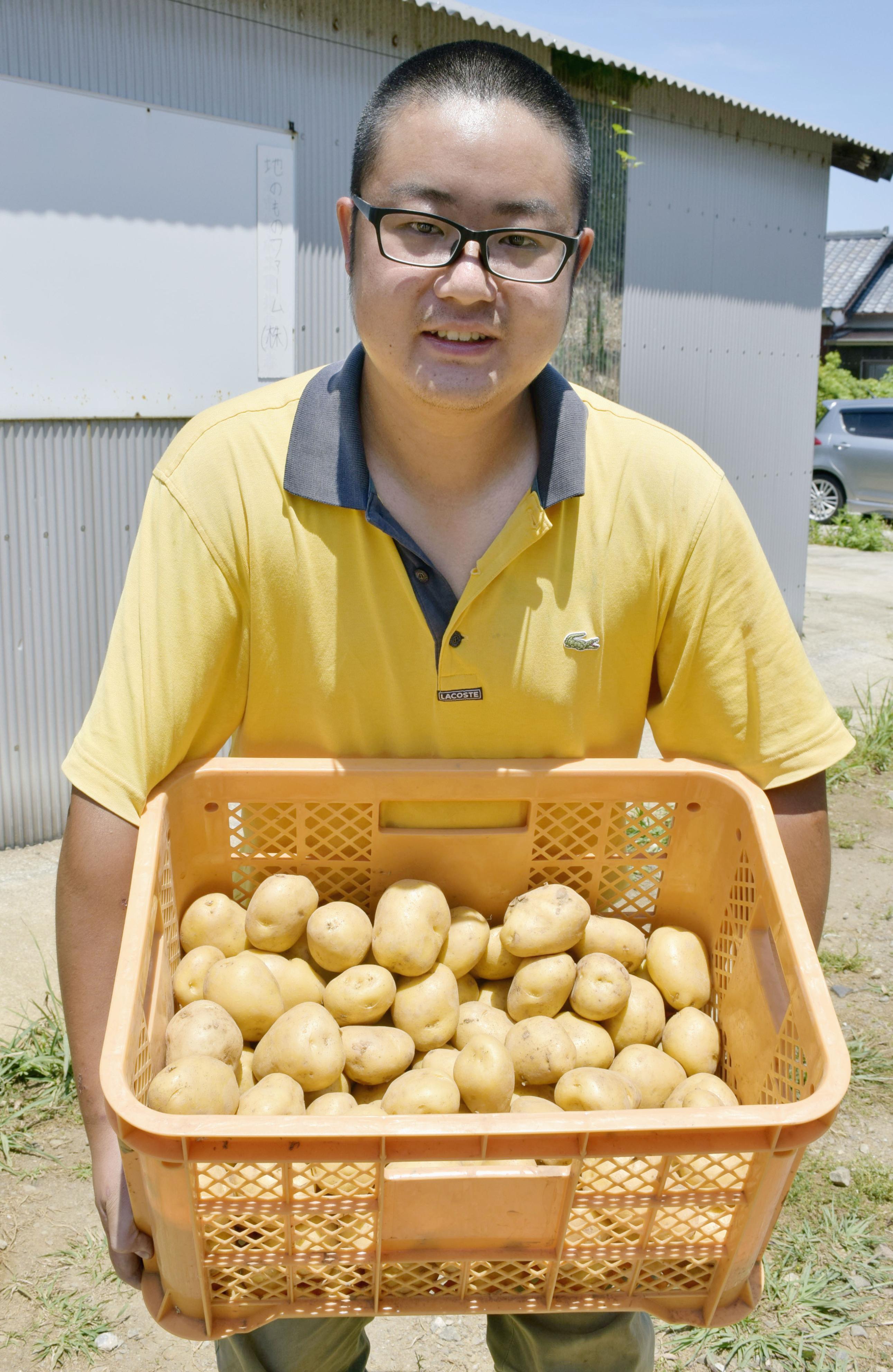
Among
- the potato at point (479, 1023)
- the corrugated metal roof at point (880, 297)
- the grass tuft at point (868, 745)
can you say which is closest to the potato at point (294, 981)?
the potato at point (479, 1023)

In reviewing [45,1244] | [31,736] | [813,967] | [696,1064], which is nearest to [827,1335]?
[696,1064]

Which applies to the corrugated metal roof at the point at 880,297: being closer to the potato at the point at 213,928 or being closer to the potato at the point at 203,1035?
the potato at the point at 213,928

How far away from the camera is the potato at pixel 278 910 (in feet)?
5.90

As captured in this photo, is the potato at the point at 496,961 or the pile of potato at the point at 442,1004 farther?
the potato at the point at 496,961

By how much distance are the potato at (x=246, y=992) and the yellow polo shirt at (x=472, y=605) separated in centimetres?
32

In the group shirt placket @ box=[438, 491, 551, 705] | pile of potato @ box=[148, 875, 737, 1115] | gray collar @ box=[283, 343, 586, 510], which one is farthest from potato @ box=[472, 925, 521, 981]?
gray collar @ box=[283, 343, 586, 510]

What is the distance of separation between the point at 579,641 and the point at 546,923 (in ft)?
1.49

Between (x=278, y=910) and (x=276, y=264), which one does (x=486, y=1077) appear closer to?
(x=278, y=910)

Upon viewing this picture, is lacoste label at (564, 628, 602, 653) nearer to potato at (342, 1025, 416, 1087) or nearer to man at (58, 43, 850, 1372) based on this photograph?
man at (58, 43, 850, 1372)

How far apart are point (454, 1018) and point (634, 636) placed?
68 centimetres

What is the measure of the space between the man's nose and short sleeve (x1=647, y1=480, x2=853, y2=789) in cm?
52

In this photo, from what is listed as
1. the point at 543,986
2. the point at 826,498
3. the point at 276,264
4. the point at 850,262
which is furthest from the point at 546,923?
the point at 850,262

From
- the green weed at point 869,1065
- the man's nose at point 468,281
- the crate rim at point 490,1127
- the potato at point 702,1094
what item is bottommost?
the green weed at point 869,1065

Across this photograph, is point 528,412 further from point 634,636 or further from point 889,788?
point 889,788
